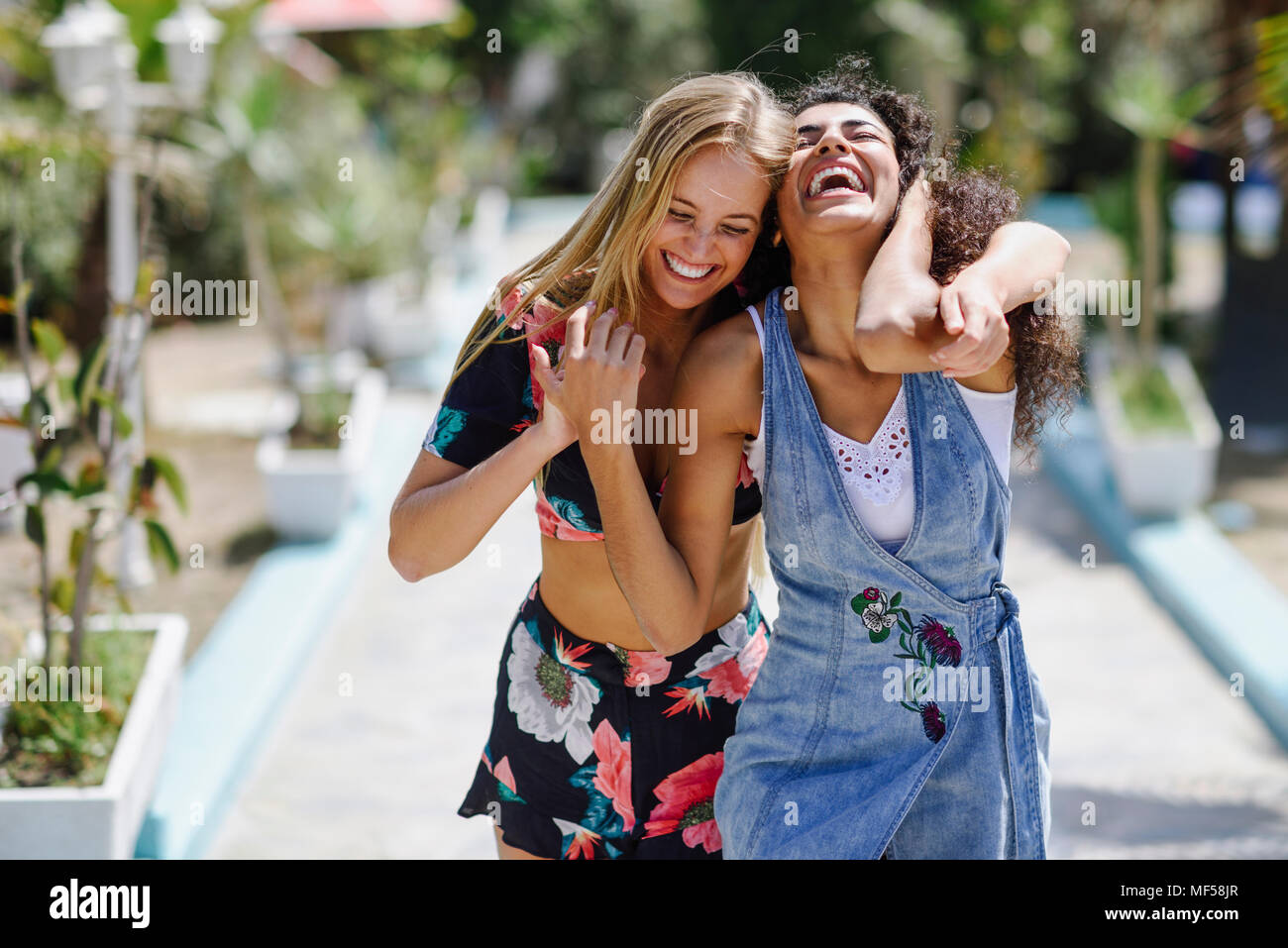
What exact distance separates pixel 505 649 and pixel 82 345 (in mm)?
8619

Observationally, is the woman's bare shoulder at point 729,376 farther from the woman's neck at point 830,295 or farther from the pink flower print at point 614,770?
the pink flower print at point 614,770

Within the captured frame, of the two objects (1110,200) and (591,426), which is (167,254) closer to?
(1110,200)

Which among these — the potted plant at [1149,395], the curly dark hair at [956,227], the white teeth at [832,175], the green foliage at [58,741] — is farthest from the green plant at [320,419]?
the white teeth at [832,175]

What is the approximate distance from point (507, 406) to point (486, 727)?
3148 mm

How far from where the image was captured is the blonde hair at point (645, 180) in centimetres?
217

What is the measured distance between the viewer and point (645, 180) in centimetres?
220

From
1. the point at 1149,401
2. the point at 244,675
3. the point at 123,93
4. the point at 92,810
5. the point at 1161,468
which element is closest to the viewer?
the point at 92,810

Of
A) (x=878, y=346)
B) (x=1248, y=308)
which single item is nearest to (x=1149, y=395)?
(x=1248, y=308)

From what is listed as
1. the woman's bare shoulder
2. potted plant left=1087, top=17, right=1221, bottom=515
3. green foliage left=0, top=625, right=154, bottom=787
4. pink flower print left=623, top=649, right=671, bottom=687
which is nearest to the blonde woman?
pink flower print left=623, top=649, right=671, bottom=687

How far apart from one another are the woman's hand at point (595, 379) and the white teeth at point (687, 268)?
19 cm

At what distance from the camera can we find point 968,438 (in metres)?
2.12

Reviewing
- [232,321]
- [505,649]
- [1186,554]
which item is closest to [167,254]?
[232,321]

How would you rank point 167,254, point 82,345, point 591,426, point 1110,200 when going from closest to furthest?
1. point 591,426
2. point 82,345
3. point 1110,200
4. point 167,254

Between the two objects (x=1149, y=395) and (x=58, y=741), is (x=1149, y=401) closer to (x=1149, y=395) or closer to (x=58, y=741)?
(x=1149, y=395)
